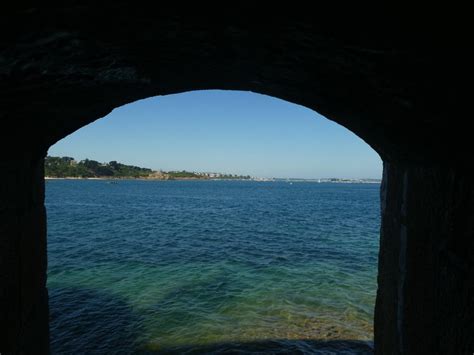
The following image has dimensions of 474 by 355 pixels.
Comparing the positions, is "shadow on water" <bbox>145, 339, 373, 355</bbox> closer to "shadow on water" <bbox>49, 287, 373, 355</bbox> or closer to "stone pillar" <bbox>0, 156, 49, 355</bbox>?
"shadow on water" <bbox>49, 287, 373, 355</bbox>

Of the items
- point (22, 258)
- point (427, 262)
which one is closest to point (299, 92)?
point (427, 262)

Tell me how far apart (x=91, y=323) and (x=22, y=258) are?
306 inches

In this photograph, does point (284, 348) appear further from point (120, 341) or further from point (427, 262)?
point (427, 262)

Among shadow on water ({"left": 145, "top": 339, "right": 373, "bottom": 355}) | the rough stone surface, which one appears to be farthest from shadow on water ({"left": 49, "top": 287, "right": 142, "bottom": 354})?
the rough stone surface

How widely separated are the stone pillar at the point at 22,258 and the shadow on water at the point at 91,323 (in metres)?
4.82

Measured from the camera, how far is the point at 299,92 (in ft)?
12.4

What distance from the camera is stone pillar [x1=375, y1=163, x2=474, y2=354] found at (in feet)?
9.92

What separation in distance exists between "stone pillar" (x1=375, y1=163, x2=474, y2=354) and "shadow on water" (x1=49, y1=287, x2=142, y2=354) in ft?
24.6

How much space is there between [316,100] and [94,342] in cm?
942

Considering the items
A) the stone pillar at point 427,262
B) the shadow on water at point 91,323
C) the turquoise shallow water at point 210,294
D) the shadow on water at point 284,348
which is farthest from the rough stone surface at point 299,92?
the turquoise shallow water at point 210,294

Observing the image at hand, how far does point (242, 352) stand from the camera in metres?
9.21

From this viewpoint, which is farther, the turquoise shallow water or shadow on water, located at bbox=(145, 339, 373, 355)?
the turquoise shallow water

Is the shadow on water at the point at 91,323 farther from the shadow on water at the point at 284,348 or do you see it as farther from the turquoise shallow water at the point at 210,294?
the shadow on water at the point at 284,348

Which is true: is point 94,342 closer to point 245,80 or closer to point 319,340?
point 319,340
